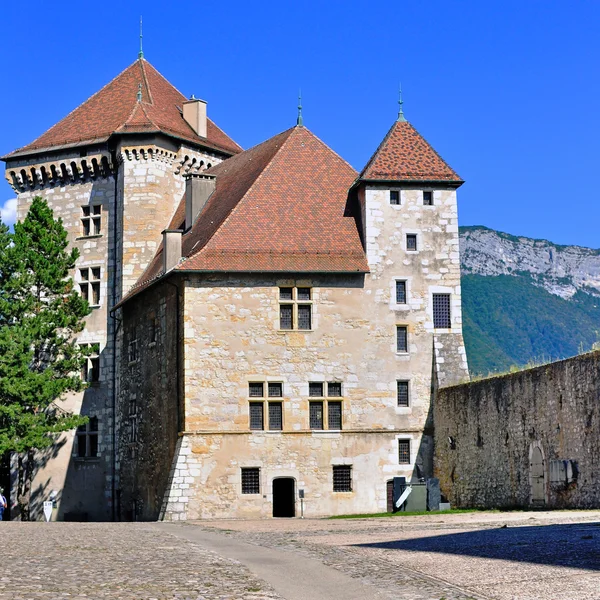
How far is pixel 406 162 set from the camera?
4041 cm

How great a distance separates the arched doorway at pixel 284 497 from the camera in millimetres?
37750

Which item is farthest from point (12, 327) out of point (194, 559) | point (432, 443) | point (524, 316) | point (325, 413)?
point (524, 316)

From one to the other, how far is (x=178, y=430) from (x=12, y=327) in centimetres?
1072

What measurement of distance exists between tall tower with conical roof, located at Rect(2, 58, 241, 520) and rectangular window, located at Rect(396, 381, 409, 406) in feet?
41.9

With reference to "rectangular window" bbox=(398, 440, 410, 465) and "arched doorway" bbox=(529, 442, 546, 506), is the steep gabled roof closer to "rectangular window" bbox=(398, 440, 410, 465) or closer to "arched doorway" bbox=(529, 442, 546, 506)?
"rectangular window" bbox=(398, 440, 410, 465)

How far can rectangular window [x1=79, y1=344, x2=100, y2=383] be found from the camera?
47.3 m

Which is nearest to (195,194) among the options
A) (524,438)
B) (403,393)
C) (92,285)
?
(92,285)

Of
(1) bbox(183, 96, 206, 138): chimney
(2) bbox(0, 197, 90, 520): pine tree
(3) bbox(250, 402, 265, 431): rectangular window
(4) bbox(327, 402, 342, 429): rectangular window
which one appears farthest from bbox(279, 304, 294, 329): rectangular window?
(1) bbox(183, 96, 206, 138): chimney

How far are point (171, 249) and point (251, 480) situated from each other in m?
8.72

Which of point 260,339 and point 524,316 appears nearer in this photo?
point 260,339

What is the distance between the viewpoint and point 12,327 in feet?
148

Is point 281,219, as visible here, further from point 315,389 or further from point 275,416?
point 275,416

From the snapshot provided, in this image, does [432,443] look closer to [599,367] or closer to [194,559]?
[599,367]

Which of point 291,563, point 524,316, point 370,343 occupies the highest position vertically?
point 524,316
